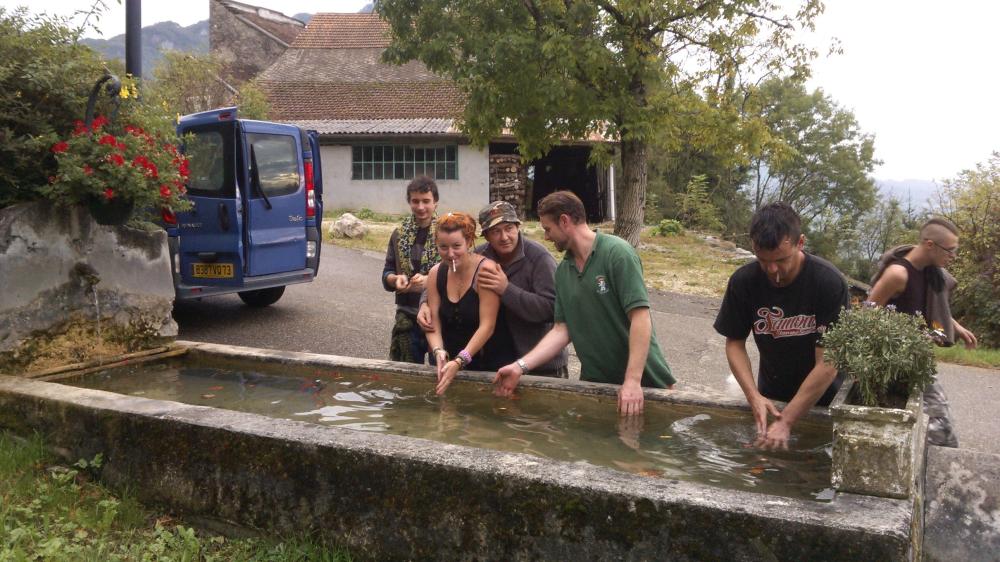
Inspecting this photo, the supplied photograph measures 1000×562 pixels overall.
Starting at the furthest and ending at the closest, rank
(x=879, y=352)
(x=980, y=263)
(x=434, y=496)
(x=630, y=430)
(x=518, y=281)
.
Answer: (x=980, y=263), (x=518, y=281), (x=630, y=430), (x=434, y=496), (x=879, y=352)

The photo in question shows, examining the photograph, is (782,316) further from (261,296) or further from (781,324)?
(261,296)

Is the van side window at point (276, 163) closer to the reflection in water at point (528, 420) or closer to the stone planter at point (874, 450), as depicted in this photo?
the reflection in water at point (528, 420)

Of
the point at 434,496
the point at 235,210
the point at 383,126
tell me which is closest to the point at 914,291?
the point at 434,496

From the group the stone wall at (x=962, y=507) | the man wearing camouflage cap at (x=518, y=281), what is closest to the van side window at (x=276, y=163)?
the man wearing camouflage cap at (x=518, y=281)

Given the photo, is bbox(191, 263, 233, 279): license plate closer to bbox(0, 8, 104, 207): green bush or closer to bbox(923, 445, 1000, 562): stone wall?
bbox(0, 8, 104, 207): green bush

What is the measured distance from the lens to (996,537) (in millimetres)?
2996

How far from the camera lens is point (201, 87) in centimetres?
2588

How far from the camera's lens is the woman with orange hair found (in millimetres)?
4477

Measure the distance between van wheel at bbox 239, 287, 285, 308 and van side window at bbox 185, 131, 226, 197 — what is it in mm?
1827

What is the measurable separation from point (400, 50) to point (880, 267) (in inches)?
438

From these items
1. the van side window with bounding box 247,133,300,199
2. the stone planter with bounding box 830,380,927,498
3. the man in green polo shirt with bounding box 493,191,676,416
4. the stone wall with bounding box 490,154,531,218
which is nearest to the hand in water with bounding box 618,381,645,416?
the man in green polo shirt with bounding box 493,191,676,416

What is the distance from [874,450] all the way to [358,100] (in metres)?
25.3

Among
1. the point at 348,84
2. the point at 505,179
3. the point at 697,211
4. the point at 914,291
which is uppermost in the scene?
the point at 348,84

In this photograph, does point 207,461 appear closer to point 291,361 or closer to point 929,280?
point 291,361
